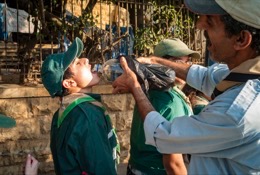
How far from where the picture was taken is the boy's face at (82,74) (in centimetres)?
283

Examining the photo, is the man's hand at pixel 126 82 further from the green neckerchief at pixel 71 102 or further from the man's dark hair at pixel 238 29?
the man's dark hair at pixel 238 29

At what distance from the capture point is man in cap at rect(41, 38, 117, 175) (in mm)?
2500

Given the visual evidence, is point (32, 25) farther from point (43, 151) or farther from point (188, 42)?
point (188, 42)

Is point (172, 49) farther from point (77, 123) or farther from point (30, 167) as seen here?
point (30, 167)

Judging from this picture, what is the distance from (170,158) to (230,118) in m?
1.04

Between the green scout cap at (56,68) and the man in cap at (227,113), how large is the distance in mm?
912

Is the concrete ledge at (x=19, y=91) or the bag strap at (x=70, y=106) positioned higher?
the bag strap at (x=70, y=106)

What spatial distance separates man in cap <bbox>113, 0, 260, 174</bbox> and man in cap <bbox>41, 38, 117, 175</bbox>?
1.96 feet

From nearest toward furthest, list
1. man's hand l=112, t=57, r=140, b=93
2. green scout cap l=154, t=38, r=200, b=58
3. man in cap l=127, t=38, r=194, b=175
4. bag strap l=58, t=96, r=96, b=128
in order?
man's hand l=112, t=57, r=140, b=93
bag strap l=58, t=96, r=96, b=128
man in cap l=127, t=38, r=194, b=175
green scout cap l=154, t=38, r=200, b=58

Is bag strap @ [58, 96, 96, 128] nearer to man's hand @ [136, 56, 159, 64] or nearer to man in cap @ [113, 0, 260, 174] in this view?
man's hand @ [136, 56, 159, 64]

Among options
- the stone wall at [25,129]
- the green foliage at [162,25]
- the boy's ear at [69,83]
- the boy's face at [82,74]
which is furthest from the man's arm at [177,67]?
the green foliage at [162,25]

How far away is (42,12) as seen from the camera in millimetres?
6066

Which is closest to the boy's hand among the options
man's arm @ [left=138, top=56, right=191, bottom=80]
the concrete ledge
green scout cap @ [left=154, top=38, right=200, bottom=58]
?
man's arm @ [left=138, top=56, right=191, bottom=80]

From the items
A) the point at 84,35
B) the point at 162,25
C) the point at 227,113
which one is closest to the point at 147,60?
the point at 227,113
